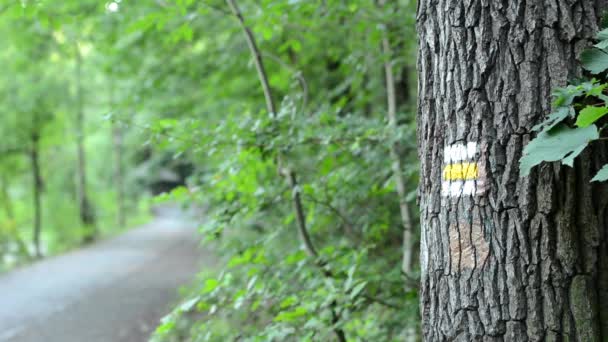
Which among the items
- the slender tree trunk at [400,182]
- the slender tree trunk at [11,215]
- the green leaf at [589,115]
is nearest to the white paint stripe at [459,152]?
the green leaf at [589,115]

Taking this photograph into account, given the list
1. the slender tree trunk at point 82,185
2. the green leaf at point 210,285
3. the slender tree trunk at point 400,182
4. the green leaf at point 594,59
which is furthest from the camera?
the slender tree trunk at point 82,185

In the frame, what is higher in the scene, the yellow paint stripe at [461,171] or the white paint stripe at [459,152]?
the white paint stripe at [459,152]

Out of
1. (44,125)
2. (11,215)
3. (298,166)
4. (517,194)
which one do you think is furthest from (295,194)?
(11,215)

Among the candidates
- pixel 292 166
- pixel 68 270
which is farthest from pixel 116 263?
pixel 292 166

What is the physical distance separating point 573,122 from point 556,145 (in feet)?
0.54

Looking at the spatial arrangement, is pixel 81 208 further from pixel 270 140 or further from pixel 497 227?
pixel 497 227

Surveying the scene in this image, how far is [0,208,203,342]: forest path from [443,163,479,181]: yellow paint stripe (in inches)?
243

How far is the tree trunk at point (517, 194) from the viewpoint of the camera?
1.95 meters

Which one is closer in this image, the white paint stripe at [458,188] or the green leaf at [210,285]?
the white paint stripe at [458,188]

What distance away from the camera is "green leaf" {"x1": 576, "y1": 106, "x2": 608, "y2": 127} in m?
1.70

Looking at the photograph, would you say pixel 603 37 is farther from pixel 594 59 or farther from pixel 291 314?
pixel 291 314

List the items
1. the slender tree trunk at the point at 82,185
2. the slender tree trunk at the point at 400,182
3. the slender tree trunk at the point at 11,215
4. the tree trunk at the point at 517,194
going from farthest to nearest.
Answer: the slender tree trunk at the point at 82,185
the slender tree trunk at the point at 11,215
the slender tree trunk at the point at 400,182
the tree trunk at the point at 517,194

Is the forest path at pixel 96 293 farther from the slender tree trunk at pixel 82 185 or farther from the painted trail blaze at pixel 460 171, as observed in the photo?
the painted trail blaze at pixel 460 171

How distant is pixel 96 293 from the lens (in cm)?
1009
